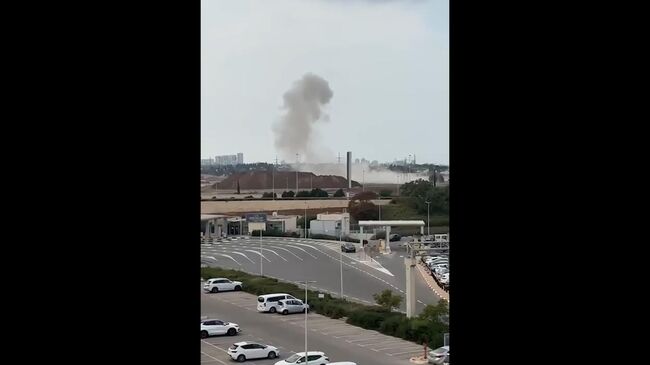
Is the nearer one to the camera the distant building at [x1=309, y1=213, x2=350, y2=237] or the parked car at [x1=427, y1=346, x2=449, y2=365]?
the parked car at [x1=427, y1=346, x2=449, y2=365]

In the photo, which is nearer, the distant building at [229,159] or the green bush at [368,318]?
the distant building at [229,159]

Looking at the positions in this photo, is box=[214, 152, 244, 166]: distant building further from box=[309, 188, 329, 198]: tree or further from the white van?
the white van

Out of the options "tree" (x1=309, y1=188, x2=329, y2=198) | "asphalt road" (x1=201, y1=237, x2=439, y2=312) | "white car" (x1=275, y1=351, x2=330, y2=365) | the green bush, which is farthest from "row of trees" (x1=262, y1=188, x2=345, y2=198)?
"white car" (x1=275, y1=351, x2=330, y2=365)

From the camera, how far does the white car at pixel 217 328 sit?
6.16 ft

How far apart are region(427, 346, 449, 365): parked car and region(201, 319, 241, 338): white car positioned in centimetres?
60

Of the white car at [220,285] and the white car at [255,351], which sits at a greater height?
the white car at [220,285]

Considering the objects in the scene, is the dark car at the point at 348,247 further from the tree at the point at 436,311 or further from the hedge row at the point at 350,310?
the tree at the point at 436,311

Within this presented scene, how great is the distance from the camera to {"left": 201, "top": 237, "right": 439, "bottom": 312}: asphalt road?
2.23m

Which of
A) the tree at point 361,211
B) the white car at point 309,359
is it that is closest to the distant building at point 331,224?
the tree at point 361,211

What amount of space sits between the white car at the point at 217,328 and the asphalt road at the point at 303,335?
15mm
